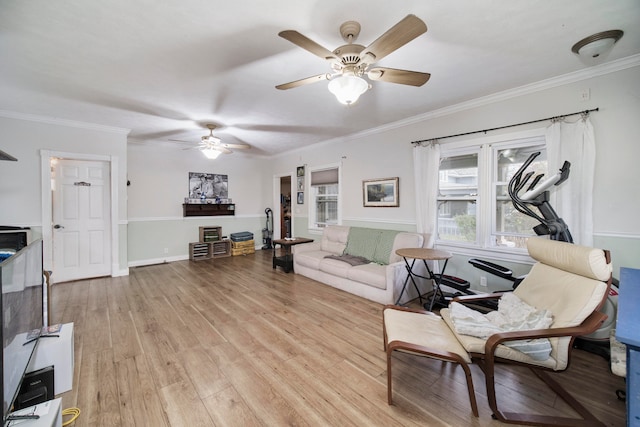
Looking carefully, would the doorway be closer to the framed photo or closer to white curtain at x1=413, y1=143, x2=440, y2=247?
the framed photo

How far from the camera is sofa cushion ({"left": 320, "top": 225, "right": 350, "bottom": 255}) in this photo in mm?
4691

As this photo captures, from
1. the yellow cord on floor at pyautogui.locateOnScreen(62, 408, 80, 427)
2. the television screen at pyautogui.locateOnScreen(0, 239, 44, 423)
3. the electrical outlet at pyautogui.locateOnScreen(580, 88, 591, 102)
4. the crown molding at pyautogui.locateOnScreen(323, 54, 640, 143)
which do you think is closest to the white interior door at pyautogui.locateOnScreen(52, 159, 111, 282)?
the television screen at pyautogui.locateOnScreen(0, 239, 44, 423)

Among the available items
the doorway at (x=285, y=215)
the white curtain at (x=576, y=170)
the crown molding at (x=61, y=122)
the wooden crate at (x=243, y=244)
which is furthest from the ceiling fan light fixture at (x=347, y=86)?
the doorway at (x=285, y=215)

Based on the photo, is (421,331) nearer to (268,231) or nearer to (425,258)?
(425,258)

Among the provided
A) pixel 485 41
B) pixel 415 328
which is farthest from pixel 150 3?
pixel 415 328

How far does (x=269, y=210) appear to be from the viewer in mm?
7406

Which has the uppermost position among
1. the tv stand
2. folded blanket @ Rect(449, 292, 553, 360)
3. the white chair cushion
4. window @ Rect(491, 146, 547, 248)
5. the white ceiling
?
the white ceiling

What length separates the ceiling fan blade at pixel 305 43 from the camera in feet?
4.98

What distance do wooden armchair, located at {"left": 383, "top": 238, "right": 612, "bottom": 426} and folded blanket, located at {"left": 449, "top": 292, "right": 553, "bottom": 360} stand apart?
39 millimetres

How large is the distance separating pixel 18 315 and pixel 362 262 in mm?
3462

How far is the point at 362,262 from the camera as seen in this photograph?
400cm

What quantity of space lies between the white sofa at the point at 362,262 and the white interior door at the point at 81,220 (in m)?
3.43

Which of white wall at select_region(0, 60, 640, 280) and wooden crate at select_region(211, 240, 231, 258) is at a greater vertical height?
white wall at select_region(0, 60, 640, 280)

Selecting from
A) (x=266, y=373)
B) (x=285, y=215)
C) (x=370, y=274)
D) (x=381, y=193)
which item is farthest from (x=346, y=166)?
(x=266, y=373)
